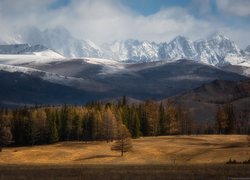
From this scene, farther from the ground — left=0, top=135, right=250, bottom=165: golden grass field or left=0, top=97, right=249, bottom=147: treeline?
left=0, top=97, right=249, bottom=147: treeline

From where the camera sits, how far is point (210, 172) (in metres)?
67.1

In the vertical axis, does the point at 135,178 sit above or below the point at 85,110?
below

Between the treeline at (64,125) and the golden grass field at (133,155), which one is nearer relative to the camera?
the golden grass field at (133,155)

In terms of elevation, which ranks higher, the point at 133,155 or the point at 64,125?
the point at 64,125

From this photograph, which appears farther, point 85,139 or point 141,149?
point 85,139

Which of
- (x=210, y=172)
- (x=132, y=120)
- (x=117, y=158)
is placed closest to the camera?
(x=210, y=172)

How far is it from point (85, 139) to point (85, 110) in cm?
1259

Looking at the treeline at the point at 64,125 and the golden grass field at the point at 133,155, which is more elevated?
the treeline at the point at 64,125

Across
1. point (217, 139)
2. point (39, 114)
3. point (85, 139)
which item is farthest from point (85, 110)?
point (217, 139)

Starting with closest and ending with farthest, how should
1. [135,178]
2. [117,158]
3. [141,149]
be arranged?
[135,178] → [117,158] → [141,149]

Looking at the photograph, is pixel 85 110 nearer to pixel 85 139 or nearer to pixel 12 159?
pixel 85 139

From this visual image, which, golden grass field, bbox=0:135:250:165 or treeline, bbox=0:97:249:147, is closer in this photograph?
Result: golden grass field, bbox=0:135:250:165

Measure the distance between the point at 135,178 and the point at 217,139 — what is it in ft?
370

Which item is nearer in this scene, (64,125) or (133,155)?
(133,155)
